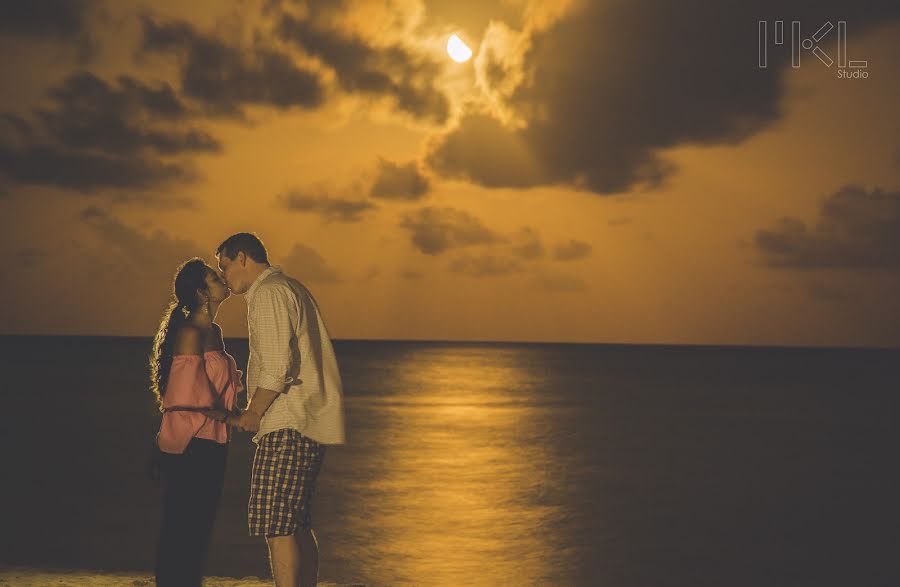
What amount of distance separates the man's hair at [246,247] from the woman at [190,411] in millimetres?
279

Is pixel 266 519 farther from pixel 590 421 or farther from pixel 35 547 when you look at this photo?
pixel 590 421

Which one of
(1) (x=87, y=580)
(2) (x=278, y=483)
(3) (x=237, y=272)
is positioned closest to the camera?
(2) (x=278, y=483)

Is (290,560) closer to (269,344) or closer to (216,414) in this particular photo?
(216,414)

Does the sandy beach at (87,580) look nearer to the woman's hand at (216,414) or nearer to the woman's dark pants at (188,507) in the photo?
the woman's dark pants at (188,507)

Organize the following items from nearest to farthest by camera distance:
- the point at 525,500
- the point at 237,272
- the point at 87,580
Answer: the point at 237,272 < the point at 87,580 < the point at 525,500

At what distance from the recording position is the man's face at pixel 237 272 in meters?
4.16

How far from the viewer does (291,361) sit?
3928mm

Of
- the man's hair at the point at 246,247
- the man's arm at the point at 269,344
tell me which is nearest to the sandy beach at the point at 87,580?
the man's arm at the point at 269,344

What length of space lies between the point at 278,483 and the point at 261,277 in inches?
38.0

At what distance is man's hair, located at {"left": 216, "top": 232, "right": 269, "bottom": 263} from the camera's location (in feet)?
13.6

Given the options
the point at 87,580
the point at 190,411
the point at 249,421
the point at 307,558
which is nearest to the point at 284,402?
the point at 249,421

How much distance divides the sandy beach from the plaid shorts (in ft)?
8.22

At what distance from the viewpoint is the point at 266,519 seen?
155 inches

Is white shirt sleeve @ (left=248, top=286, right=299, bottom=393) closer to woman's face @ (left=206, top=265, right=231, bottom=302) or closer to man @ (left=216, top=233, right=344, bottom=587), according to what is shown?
man @ (left=216, top=233, right=344, bottom=587)
